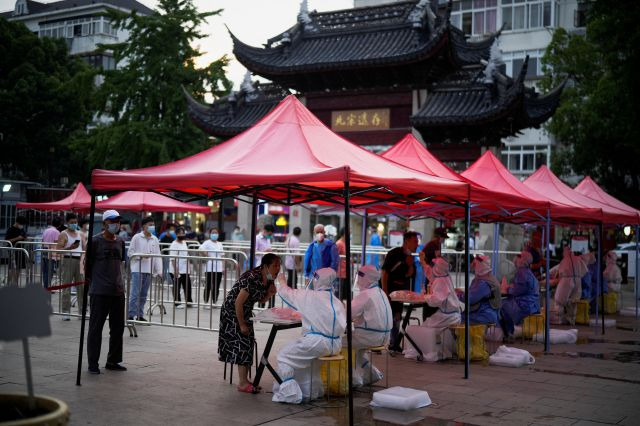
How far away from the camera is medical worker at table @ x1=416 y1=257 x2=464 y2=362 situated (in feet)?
36.0

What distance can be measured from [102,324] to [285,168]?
3.10 meters

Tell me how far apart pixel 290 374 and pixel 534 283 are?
6.38 metres

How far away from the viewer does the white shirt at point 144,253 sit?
13.6 m

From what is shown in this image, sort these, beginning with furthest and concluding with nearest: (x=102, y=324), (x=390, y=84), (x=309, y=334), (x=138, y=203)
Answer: (x=390, y=84), (x=138, y=203), (x=102, y=324), (x=309, y=334)

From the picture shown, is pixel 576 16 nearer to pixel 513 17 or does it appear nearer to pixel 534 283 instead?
pixel 513 17

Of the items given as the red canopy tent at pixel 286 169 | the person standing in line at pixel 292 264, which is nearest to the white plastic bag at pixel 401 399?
the red canopy tent at pixel 286 169

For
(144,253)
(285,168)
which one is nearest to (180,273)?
(144,253)

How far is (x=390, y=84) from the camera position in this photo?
2728 centimetres

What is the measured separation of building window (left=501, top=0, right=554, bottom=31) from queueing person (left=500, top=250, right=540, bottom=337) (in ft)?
112

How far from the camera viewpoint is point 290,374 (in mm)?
8320

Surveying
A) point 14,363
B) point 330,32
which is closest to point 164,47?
point 330,32

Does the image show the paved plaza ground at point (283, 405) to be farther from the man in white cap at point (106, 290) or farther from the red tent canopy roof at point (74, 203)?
the red tent canopy roof at point (74, 203)

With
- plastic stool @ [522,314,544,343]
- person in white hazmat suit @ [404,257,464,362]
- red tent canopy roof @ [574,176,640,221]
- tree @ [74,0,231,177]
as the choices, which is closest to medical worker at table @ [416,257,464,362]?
person in white hazmat suit @ [404,257,464,362]

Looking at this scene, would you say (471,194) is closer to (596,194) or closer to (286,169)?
(286,169)
